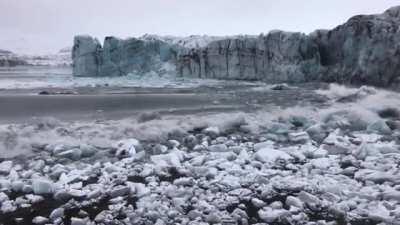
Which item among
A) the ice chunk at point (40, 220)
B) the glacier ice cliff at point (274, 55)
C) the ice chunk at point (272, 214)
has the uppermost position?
the glacier ice cliff at point (274, 55)

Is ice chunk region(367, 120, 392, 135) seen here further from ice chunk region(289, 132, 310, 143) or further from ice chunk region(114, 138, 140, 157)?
ice chunk region(114, 138, 140, 157)

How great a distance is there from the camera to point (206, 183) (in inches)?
164

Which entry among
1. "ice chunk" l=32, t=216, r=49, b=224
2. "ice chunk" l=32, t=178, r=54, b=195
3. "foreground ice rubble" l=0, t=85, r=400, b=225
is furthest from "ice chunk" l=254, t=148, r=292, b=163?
"ice chunk" l=32, t=216, r=49, b=224

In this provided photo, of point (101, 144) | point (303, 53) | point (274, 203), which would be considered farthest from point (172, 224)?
point (303, 53)

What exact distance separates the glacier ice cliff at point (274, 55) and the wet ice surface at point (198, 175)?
1430 cm

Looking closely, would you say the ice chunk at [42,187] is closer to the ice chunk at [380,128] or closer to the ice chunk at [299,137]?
the ice chunk at [299,137]

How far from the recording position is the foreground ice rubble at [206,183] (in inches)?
133

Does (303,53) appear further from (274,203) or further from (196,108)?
(274,203)

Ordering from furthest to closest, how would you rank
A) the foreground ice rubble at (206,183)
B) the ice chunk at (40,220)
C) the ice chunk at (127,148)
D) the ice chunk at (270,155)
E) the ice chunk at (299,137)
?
the ice chunk at (299,137), the ice chunk at (127,148), the ice chunk at (270,155), the foreground ice rubble at (206,183), the ice chunk at (40,220)

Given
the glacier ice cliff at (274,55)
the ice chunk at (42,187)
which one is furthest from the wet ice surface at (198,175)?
the glacier ice cliff at (274,55)

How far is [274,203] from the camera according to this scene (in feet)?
11.8

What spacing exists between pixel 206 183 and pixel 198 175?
0.98 ft

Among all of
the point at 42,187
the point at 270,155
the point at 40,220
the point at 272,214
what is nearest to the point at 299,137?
the point at 270,155

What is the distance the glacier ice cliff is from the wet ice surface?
46.9 feet
